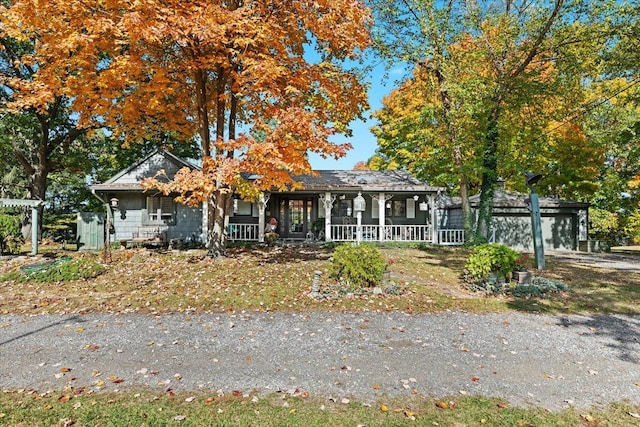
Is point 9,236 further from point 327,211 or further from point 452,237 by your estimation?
point 452,237

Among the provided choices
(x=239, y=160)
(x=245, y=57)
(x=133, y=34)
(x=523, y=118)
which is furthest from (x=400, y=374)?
(x=523, y=118)

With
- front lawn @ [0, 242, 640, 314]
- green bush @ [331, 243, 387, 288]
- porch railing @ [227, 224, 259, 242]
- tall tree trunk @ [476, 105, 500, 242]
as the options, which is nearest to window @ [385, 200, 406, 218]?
tall tree trunk @ [476, 105, 500, 242]

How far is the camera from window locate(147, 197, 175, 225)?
16219 millimetres

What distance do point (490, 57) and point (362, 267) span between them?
1234 cm

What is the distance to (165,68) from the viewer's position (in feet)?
34.7

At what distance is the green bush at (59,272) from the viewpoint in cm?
879

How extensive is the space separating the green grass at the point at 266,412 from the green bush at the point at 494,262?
17.6ft

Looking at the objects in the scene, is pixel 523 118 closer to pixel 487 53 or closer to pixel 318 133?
pixel 487 53

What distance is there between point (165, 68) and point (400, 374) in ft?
34.6

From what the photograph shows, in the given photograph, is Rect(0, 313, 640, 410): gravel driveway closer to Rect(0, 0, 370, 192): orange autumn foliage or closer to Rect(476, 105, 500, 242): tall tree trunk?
Rect(0, 0, 370, 192): orange autumn foliage

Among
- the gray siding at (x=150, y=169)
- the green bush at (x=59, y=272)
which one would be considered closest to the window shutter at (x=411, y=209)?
the gray siding at (x=150, y=169)

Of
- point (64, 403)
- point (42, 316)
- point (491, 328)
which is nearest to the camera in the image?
point (64, 403)

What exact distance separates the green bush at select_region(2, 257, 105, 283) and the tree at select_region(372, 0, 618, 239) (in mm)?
13617

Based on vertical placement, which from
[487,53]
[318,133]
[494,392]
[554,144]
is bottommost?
[494,392]
